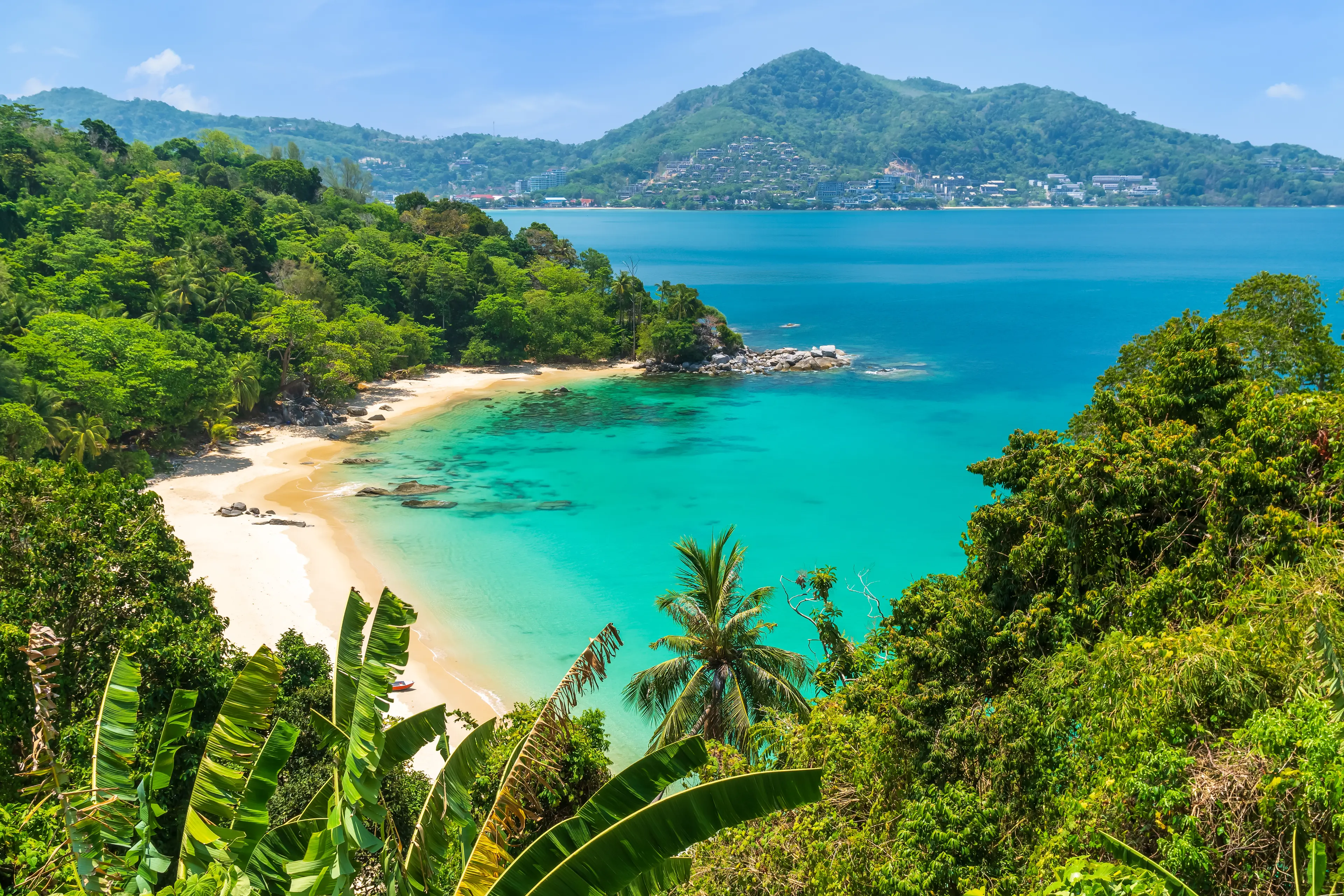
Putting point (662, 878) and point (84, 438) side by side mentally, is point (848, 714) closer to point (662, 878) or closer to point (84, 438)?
point (662, 878)

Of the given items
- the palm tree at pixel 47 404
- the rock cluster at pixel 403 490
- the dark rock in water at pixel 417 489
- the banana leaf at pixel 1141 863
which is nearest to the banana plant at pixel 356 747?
the banana leaf at pixel 1141 863

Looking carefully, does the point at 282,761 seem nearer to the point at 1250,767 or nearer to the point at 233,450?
the point at 1250,767

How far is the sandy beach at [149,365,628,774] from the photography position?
67.1 feet

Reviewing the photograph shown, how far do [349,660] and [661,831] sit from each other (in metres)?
2.75

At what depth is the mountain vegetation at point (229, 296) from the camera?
31.1 meters

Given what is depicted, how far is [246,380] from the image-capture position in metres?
38.7

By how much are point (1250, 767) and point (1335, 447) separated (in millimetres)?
6558

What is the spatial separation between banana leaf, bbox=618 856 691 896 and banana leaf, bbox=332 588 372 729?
235 centimetres

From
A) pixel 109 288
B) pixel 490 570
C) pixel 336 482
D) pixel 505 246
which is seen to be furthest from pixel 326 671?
pixel 505 246

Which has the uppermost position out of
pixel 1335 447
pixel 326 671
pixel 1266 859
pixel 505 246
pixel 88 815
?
pixel 505 246

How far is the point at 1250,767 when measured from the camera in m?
6.31

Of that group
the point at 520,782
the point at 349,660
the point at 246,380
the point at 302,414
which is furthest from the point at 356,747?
the point at 302,414

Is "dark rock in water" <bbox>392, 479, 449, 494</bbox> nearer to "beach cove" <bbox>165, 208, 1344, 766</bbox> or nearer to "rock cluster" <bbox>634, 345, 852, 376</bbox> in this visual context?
"beach cove" <bbox>165, 208, 1344, 766</bbox>

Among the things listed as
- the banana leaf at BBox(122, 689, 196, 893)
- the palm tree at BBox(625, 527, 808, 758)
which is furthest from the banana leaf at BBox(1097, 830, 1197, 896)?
the palm tree at BBox(625, 527, 808, 758)
